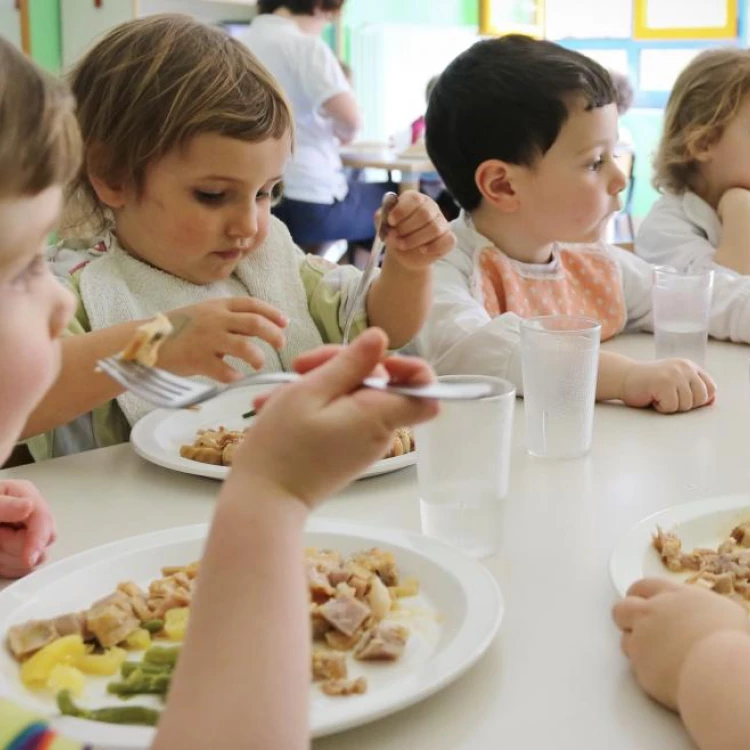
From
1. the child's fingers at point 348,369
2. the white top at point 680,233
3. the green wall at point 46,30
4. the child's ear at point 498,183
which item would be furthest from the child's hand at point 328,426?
the green wall at point 46,30

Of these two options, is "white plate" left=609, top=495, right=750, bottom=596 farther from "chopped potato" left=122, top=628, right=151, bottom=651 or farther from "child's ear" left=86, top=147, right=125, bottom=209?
"child's ear" left=86, top=147, right=125, bottom=209

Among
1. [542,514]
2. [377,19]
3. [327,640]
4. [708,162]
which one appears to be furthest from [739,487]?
[377,19]

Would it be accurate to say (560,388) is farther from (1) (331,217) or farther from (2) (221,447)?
(1) (331,217)

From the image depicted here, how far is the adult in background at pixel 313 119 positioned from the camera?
13.0ft

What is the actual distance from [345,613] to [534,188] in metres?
1.12

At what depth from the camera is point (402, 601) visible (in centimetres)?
76

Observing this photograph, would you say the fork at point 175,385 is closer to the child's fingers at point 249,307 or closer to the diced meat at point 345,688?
the diced meat at point 345,688

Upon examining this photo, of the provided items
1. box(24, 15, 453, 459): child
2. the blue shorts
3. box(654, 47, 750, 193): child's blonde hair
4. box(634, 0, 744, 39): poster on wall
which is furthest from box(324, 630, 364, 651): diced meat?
box(634, 0, 744, 39): poster on wall

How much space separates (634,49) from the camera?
6477mm

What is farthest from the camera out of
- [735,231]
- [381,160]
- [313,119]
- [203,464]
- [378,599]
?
[381,160]

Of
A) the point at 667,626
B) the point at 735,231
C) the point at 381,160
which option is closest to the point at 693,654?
the point at 667,626

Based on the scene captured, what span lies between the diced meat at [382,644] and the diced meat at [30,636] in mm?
204

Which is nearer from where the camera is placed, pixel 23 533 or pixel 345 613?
pixel 345 613

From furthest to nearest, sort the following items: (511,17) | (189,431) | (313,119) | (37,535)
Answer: (511,17) < (313,119) < (189,431) < (37,535)
